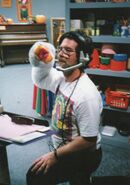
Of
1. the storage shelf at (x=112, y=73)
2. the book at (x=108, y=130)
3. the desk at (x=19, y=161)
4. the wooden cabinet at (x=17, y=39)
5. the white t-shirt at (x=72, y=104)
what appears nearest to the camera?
the white t-shirt at (x=72, y=104)

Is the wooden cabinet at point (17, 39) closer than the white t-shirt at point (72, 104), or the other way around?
the white t-shirt at point (72, 104)

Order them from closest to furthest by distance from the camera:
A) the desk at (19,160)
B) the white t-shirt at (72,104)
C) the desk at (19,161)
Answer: the white t-shirt at (72,104)
the desk at (19,161)
the desk at (19,160)

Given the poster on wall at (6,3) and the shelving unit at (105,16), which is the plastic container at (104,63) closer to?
the shelving unit at (105,16)

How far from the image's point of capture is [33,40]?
6797 mm

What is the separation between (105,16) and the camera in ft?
8.73

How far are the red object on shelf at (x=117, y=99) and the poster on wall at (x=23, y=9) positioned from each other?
5.50 metres

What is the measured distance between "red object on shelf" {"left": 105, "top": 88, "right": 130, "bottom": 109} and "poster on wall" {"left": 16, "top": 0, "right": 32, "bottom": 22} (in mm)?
5498

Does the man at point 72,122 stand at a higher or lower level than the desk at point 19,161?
higher

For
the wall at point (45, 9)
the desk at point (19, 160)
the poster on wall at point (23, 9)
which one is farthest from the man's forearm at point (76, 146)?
the poster on wall at point (23, 9)

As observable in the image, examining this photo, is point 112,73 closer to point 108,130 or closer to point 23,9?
point 108,130

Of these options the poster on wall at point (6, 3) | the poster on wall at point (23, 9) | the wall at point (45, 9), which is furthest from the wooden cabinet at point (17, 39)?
the poster on wall at point (6, 3)

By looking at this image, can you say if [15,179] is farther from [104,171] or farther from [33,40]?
[33,40]

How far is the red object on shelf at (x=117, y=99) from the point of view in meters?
2.48

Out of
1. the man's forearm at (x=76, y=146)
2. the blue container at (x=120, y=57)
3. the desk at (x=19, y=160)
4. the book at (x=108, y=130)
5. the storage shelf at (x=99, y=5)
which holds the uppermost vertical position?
the storage shelf at (x=99, y=5)
